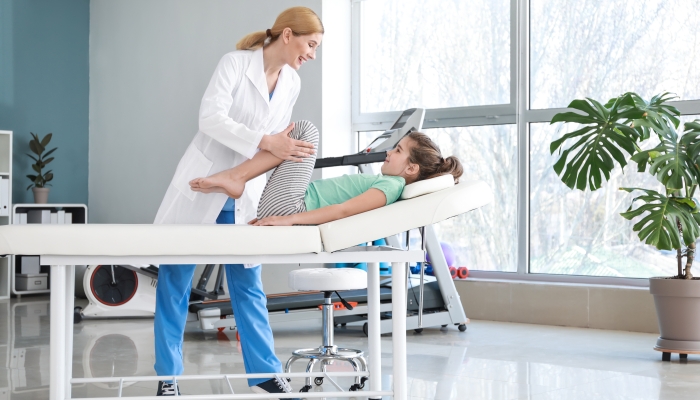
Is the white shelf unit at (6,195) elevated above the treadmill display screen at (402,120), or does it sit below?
below

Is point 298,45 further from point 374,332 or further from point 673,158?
point 673,158

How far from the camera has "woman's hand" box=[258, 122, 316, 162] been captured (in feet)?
7.26

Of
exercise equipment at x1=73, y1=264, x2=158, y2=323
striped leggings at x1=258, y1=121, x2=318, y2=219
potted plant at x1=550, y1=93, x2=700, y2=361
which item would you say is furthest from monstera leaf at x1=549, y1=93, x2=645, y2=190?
exercise equipment at x1=73, y1=264, x2=158, y2=323

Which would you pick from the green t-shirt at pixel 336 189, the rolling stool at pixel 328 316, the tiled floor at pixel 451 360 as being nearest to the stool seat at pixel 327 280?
the rolling stool at pixel 328 316

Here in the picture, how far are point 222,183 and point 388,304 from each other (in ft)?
6.70

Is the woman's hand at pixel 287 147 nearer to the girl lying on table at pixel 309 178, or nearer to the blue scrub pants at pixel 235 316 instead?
the girl lying on table at pixel 309 178

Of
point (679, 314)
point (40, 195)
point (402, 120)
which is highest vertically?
point (402, 120)

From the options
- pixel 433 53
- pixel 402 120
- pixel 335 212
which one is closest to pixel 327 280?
pixel 335 212

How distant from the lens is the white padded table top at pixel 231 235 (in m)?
1.79

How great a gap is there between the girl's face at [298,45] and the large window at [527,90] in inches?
104

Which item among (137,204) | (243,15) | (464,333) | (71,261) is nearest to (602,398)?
(464,333)

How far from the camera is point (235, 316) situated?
8.05 feet

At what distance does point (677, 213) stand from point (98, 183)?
4931 millimetres

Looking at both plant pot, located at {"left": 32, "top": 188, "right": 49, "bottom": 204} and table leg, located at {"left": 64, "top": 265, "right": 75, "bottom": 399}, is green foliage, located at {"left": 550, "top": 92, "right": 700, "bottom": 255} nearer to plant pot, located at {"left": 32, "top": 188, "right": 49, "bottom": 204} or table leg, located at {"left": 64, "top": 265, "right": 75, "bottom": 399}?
table leg, located at {"left": 64, "top": 265, "right": 75, "bottom": 399}
